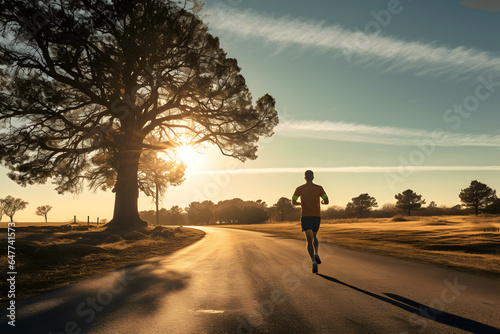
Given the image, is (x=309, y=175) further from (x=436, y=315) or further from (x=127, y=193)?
(x=127, y=193)

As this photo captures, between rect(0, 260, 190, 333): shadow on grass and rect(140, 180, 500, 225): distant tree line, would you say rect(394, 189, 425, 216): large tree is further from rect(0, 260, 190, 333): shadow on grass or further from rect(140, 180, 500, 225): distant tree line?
rect(0, 260, 190, 333): shadow on grass

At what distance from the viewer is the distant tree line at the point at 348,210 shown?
74750mm

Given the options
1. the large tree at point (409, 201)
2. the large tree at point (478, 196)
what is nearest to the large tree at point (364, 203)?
the large tree at point (409, 201)

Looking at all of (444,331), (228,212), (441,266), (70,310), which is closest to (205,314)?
(70,310)

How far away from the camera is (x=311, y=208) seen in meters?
7.53

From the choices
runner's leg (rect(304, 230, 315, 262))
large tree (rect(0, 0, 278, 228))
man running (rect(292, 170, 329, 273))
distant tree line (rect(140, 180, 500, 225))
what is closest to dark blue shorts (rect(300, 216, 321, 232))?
man running (rect(292, 170, 329, 273))

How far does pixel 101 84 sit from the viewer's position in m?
20.0

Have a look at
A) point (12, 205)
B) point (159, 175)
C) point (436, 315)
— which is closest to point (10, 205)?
point (12, 205)

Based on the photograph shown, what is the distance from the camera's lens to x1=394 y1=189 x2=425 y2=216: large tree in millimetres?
91562

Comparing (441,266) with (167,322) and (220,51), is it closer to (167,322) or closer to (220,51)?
(167,322)

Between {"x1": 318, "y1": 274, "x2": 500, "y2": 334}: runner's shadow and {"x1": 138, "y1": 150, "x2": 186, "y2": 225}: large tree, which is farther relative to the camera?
{"x1": 138, "y1": 150, "x2": 186, "y2": 225}: large tree

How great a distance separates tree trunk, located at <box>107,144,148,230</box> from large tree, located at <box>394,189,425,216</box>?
8850 centimetres

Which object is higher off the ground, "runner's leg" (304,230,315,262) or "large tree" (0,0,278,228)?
"large tree" (0,0,278,228)

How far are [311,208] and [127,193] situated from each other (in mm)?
18650
